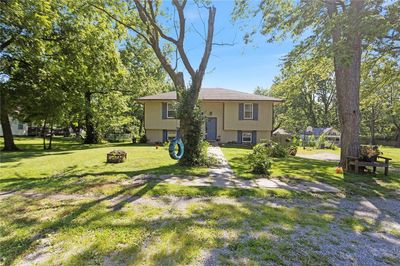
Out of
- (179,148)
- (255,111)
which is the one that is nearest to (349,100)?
(179,148)

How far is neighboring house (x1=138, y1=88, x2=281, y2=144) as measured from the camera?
1925cm

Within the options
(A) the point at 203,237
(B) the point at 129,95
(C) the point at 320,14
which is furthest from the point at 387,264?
(B) the point at 129,95

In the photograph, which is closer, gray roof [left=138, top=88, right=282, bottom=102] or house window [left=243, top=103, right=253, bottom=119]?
gray roof [left=138, top=88, right=282, bottom=102]

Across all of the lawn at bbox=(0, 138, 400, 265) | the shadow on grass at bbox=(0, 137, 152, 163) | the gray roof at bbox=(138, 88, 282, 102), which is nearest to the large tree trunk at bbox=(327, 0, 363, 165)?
the lawn at bbox=(0, 138, 400, 265)

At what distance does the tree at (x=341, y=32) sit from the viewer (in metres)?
6.84

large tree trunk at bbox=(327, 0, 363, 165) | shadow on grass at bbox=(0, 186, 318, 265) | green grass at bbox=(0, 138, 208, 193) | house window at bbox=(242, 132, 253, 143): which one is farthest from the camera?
house window at bbox=(242, 132, 253, 143)

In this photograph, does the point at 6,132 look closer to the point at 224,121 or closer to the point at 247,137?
the point at 224,121

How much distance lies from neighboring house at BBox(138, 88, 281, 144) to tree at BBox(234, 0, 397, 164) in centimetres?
746

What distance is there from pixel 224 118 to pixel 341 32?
479 inches

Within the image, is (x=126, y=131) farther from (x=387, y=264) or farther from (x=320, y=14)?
(x=387, y=264)

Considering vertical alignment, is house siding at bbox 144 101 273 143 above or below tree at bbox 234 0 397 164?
below

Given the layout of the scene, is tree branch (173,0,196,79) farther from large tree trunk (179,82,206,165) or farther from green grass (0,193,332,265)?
green grass (0,193,332,265)

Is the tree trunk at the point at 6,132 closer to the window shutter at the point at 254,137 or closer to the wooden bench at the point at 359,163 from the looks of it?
the window shutter at the point at 254,137

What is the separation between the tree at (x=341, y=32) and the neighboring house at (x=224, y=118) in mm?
7462
